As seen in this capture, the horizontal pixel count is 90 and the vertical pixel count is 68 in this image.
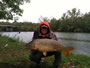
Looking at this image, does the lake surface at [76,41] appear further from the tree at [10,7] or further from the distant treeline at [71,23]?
the distant treeline at [71,23]

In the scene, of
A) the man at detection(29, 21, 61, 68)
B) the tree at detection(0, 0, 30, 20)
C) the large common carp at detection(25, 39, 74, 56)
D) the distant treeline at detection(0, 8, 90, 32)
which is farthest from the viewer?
the distant treeline at detection(0, 8, 90, 32)

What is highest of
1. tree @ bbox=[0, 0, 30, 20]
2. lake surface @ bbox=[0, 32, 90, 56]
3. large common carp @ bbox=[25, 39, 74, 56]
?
tree @ bbox=[0, 0, 30, 20]

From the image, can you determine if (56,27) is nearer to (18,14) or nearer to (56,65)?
(18,14)

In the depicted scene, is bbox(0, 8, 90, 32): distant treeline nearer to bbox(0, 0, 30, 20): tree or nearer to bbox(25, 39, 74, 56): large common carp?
bbox(0, 0, 30, 20): tree

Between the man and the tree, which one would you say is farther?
the tree

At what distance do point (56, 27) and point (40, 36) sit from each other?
56389mm

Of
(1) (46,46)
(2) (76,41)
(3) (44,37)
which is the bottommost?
(2) (76,41)

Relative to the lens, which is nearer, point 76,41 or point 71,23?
point 76,41

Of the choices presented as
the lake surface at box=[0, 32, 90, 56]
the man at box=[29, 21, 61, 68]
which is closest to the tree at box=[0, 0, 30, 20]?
the lake surface at box=[0, 32, 90, 56]

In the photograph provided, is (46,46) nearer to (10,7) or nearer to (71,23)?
(10,7)

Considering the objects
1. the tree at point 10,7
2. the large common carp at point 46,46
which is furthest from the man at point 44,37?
the tree at point 10,7

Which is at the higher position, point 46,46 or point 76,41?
point 46,46

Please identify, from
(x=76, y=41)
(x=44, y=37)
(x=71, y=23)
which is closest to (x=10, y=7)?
(x=44, y=37)

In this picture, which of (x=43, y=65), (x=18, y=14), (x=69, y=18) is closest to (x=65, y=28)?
(x=69, y=18)
